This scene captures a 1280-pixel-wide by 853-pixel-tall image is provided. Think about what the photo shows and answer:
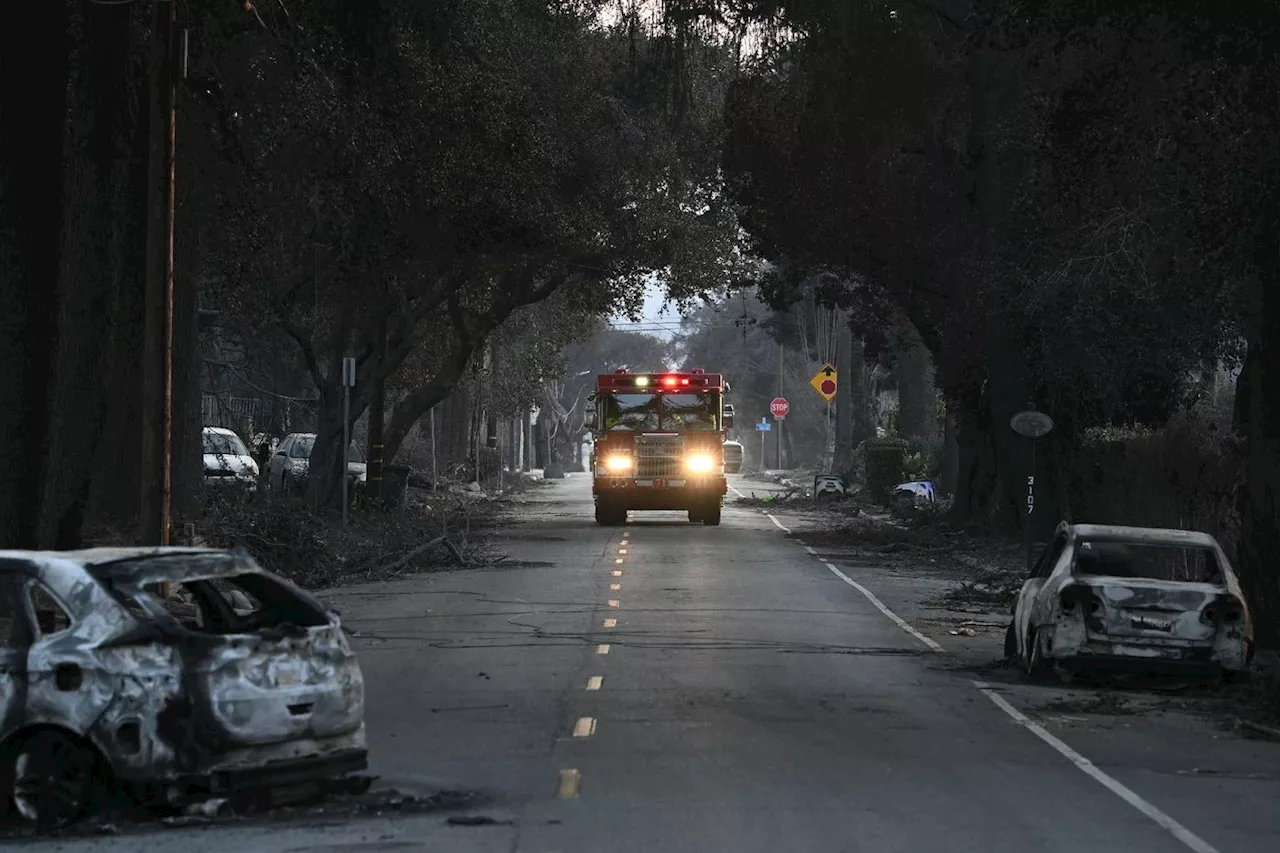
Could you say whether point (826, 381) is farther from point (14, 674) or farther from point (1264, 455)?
point (14, 674)

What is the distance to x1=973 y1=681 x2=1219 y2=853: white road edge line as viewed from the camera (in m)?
10.5

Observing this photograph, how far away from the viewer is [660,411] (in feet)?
155

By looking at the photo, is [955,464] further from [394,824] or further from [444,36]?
[394,824]

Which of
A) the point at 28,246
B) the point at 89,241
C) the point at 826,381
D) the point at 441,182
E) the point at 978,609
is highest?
the point at 441,182

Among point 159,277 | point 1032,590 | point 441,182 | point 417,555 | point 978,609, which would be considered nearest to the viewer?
point 1032,590

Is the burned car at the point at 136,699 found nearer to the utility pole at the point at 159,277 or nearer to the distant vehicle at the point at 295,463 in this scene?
the utility pole at the point at 159,277

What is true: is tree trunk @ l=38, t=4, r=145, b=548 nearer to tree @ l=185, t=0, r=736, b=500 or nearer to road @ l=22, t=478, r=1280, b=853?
tree @ l=185, t=0, r=736, b=500

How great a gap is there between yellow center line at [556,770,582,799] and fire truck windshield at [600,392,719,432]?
113 ft

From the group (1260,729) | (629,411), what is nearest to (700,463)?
(629,411)

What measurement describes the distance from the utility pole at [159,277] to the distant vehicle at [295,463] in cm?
2980

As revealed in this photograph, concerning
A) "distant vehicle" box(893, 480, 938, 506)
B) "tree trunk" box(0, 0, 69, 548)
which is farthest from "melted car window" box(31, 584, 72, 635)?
"distant vehicle" box(893, 480, 938, 506)

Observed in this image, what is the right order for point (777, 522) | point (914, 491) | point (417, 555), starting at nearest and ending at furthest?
point (417, 555), point (777, 522), point (914, 491)

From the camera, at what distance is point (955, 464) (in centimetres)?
6078

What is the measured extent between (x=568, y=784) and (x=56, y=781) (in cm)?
299
